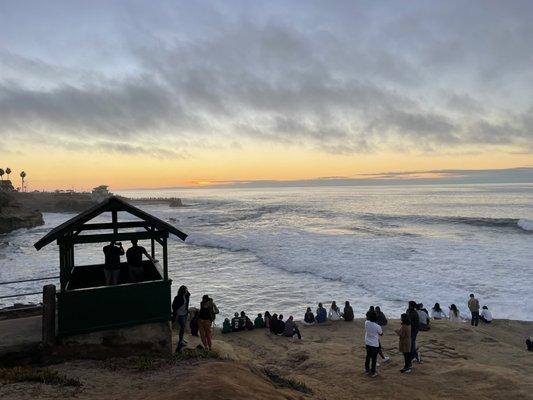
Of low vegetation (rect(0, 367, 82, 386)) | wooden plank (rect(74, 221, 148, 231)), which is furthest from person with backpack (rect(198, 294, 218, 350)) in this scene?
low vegetation (rect(0, 367, 82, 386))

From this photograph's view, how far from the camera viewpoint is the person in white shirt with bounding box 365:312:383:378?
1138cm

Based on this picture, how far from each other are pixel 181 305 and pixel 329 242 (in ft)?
115

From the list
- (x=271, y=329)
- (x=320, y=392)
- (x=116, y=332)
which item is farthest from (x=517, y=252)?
(x=116, y=332)

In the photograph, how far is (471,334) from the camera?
1650 centimetres

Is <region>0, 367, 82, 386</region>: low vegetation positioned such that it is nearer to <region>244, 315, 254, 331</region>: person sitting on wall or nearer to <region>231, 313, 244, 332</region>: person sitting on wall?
<region>231, 313, 244, 332</region>: person sitting on wall

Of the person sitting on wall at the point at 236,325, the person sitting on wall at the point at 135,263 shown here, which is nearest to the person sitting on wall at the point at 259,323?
the person sitting on wall at the point at 236,325

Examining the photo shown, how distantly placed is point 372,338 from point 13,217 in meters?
66.2

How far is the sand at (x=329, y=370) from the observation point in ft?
25.2

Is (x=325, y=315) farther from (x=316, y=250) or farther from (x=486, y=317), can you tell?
(x=316, y=250)

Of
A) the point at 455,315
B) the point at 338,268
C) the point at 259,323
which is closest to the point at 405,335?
the point at 259,323

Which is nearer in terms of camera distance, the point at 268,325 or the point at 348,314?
the point at 268,325

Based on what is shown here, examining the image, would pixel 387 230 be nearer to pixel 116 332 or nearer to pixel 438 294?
pixel 438 294

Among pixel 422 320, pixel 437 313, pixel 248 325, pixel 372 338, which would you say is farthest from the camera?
pixel 437 313

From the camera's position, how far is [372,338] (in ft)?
37.8
